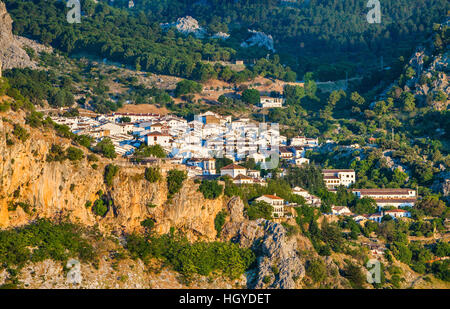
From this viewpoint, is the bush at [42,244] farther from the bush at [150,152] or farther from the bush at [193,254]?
the bush at [150,152]

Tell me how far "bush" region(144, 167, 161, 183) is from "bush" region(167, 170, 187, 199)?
71 centimetres

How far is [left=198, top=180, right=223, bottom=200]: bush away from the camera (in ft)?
153

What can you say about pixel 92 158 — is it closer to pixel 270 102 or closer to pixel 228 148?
pixel 228 148

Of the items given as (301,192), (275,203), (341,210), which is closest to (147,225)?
(275,203)

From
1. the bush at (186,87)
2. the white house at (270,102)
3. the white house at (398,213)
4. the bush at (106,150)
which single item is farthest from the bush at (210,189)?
the bush at (186,87)

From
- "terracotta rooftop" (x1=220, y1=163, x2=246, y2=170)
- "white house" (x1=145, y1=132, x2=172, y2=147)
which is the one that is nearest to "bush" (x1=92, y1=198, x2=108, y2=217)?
"terracotta rooftop" (x1=220, y1=163, x2=246, y2=170)

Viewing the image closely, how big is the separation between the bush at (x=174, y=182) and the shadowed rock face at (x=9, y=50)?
39.5 metres

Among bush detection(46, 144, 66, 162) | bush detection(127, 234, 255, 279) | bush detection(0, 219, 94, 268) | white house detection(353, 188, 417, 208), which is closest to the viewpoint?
bush detection(0, 219, 94, 268)

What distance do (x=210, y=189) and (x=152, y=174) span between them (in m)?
3.78

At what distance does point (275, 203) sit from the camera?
165 feet

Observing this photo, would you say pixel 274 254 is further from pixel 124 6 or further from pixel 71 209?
pixel 124 6

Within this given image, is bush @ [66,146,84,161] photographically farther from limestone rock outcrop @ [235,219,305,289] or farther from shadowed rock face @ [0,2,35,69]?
shadowed rock face @ [0,2,35,69]

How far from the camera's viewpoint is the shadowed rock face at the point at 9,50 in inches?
3189
